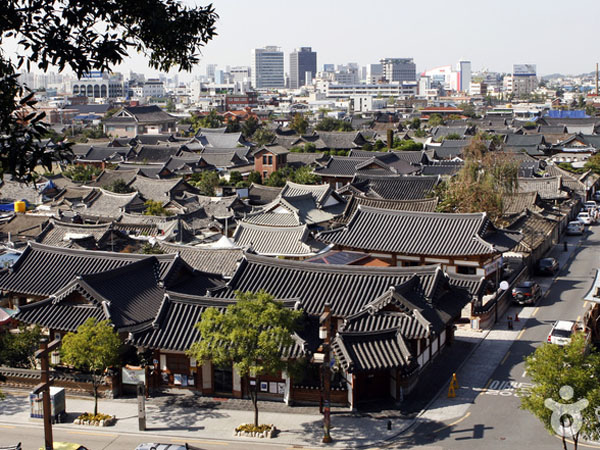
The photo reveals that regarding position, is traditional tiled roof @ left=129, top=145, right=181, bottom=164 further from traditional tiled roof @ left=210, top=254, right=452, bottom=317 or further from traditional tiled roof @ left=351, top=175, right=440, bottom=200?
traditional tiled roof @ left=210, top=254, right=452, bottom=317

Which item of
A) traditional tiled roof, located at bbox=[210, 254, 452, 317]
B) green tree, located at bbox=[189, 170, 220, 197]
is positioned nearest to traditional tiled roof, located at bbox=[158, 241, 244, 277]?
traditional tiled roof, located at bbox=[210, 254, 452, 317]

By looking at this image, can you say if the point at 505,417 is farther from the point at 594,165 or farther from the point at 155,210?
the point at 594,165

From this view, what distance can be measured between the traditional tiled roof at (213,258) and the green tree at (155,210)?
17872mm

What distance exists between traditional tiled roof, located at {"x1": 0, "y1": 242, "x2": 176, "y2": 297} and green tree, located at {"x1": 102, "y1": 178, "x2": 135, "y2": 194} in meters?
33.1

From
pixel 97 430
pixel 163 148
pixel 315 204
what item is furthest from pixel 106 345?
pixel 163 148

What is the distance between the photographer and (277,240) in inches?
1695

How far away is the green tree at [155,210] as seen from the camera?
55.9 metres

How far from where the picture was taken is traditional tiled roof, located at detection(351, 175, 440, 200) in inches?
2303

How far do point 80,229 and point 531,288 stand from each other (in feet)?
83.8

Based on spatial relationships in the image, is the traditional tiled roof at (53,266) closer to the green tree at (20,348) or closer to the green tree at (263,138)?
the green tree at (20,348)

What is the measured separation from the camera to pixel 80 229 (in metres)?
42.8

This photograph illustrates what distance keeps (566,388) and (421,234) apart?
20.5 metres

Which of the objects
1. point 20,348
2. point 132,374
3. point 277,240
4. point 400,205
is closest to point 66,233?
point 277,240

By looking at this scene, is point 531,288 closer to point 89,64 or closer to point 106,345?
point 106,345
